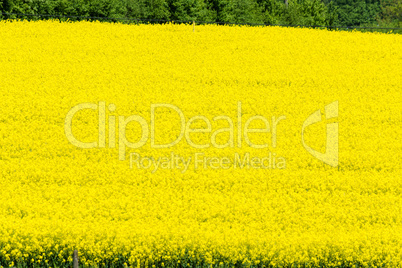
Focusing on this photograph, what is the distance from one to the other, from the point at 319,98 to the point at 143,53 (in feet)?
29.1

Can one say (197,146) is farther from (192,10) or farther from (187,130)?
(192,10)

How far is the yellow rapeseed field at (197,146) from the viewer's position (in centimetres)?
Answer: 1340

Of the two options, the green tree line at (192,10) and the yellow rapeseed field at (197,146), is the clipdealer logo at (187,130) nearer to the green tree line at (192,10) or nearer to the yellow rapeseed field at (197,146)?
the yellow rapeseed field at (197,146)

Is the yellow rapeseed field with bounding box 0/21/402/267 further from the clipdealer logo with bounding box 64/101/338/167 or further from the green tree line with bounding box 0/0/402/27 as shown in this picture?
the green tree line with bounding box 0/0/402/27

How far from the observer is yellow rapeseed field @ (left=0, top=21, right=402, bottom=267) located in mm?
13398

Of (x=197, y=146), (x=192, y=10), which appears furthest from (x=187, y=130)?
(x=192, y=10)

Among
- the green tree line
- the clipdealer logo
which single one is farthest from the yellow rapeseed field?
the green tree line

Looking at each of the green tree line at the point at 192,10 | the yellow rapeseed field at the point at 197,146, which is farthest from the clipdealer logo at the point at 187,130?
the green tree line at the point at 192,10

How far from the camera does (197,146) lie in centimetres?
1947

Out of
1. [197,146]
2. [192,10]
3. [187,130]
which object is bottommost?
[197,146]

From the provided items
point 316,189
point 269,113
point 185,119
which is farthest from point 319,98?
point 316,189

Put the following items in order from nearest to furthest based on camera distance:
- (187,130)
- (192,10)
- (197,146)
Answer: (197,146)
(187,130)
(192,10)

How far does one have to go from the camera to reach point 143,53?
28.3m

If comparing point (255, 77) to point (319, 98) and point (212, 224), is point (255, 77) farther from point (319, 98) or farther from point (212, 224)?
point (212, 224)
